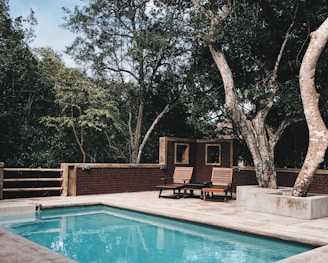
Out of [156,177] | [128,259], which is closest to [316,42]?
[128,259]

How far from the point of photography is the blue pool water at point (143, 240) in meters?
5.20

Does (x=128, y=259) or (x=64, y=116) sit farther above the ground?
(x=64, y=116)

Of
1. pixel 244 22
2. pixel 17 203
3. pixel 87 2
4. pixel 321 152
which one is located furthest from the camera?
pixel 87 2

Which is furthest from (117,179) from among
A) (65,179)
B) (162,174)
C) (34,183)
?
(34,183)

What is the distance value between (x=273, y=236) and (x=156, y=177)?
7075mm

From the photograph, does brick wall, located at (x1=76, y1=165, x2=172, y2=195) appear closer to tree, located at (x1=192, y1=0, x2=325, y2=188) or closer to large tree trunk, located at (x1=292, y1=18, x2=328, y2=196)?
tree, located at (x1=192, y1=0, x2=325, y2=188)

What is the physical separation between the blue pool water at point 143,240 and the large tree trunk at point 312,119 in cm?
234

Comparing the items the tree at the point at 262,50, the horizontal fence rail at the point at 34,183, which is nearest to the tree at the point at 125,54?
the tree at the point at 262,50

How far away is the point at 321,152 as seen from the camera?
732cm

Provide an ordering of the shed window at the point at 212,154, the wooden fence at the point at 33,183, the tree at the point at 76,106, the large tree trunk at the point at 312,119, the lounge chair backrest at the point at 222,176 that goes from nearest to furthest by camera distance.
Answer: the large tree trunk at the point at 312,119
the wooden fence at the point at 33,183
the lounge chair backrest at the point at 222,176
the tree at the point at 76,106
the shed window at the point at 212,154

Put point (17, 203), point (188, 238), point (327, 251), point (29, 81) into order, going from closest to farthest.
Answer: point (327, 251) < point (188, 238) < point (17, 203) < point (29, 81)

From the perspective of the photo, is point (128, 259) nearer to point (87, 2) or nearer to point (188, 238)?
point (188, 238)

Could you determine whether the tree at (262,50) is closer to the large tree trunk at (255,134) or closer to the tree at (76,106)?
the large tree trunk at (255,134)

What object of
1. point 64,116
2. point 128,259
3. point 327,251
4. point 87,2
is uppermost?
point 87,2
